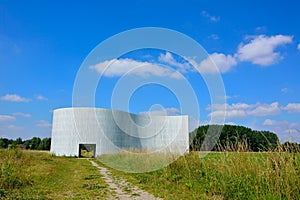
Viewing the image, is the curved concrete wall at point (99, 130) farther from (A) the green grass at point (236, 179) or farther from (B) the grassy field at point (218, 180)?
(A) the green grass at point (236, 179)

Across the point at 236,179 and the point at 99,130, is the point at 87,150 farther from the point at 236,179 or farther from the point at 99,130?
the point at 236,179

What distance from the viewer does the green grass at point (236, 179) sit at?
158 inches

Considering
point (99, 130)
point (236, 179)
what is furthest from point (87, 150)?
point (236, 179)

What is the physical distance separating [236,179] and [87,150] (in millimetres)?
35771

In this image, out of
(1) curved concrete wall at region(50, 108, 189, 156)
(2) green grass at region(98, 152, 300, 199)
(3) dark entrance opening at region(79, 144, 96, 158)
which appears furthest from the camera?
(3) dark entrance opening at region(79, 144, 96, 158)

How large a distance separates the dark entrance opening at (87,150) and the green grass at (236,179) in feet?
96.1

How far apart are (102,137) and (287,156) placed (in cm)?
3312

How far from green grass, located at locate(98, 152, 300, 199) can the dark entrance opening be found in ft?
96.1

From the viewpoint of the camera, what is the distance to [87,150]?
38219 millimetres

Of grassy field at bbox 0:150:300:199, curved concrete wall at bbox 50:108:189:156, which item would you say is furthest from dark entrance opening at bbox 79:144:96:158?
grassy field at bbox 0:150:300:199

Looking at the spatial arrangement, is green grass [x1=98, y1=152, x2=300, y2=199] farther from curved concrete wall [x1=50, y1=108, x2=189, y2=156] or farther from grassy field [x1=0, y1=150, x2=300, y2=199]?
curved concrete wall [x1=50, y1=108, x2=189, y2=156]

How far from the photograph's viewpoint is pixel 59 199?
514 centimetres

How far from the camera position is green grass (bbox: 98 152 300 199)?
401 cm

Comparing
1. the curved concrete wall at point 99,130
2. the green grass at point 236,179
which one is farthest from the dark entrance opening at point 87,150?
the green grass at point 236,179
